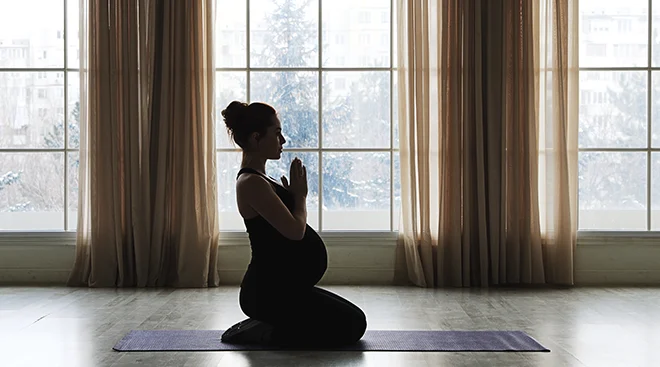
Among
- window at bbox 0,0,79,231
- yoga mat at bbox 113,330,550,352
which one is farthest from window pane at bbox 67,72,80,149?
yoga mat at bbox 113,330,550,352

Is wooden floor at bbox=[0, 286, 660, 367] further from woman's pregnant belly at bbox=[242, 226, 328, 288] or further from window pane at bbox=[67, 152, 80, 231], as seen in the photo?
window pane at bbox=[67, 152, 80, 231]

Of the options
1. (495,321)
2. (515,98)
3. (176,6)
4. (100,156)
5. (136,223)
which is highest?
(176,6)

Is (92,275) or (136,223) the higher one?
(136,223)

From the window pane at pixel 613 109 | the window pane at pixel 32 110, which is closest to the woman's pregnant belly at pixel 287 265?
the window pane at pixel 32 110

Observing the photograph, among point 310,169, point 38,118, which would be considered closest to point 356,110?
point 310,169

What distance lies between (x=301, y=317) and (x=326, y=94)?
2.99 metres

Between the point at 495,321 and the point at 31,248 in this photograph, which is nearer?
the point at 495,321

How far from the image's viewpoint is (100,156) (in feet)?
21.3

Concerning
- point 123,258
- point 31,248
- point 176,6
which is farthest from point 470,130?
point 31,248

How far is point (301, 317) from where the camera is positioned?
4.09m

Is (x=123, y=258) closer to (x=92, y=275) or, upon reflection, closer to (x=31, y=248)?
(x=92, y=275)

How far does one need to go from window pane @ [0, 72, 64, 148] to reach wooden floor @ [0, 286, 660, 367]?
1.24 metres

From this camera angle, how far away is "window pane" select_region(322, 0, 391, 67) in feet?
22.0

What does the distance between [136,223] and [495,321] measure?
9.77 ft
